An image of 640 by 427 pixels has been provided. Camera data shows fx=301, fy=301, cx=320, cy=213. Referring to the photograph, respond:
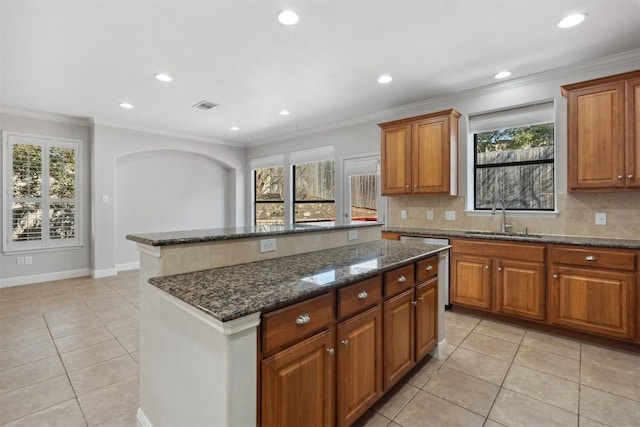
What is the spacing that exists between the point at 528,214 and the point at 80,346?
185 inches

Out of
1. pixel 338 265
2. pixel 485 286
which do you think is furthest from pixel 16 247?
pixel 485 286

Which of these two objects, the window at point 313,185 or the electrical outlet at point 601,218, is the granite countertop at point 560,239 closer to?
the electrical outlet at point 601,218

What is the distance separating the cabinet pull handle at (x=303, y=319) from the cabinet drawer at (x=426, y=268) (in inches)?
43.4

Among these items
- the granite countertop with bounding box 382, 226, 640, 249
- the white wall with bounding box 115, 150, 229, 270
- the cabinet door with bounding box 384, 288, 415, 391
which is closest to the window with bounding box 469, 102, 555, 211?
the granite countertop with bounding box 382, 226, 640, 249

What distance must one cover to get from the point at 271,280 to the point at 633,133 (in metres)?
3.35

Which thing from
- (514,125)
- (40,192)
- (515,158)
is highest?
(514,125)


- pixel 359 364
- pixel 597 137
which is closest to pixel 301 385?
pixel 359 364

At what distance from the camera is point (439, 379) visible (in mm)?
2178

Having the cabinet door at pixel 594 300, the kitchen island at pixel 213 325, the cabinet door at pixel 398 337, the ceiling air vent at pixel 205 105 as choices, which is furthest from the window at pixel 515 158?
the ceiling air vent at pixel 205 105

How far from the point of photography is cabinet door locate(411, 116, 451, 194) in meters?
3.71

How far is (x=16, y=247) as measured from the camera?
4.57m

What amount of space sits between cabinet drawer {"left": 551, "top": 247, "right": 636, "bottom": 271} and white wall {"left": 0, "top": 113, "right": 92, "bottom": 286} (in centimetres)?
664

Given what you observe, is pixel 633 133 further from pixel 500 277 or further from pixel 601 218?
pixel 500 277

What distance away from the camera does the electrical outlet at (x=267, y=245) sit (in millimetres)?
1892
